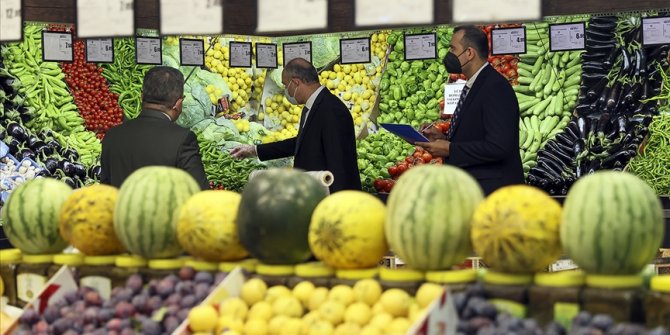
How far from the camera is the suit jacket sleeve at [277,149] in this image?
7.09 m

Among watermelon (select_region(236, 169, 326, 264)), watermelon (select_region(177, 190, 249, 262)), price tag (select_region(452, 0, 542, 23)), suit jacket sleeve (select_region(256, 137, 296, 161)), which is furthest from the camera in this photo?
suit jacket sleeve (select_region(256, 137, 296, 161))

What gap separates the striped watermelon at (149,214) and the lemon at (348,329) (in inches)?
34.4

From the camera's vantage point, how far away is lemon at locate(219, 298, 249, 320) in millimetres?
3369

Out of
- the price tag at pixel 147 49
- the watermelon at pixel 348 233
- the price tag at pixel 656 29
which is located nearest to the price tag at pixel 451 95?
the price tag at pixel 656 29

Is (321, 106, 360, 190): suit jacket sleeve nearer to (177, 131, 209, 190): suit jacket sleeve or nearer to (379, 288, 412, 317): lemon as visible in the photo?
(177, 131, 209, 190): suit jacket sleeve

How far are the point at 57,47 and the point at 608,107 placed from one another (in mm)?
3592

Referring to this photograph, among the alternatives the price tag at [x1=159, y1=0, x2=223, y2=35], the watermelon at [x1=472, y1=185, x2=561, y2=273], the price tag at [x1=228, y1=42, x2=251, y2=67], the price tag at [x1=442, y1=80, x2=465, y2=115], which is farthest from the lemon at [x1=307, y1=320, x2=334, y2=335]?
the price tag at [x1=228, y1=42, x2=251, y2=67]

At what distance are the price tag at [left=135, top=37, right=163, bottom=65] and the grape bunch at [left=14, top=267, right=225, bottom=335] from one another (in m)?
4.14

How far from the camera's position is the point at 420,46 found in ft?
25.0

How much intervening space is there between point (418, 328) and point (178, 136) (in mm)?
2491

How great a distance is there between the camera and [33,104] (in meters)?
7.81

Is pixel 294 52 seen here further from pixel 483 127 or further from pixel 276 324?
pixel 276 324

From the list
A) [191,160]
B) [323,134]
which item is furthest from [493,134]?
[191,160]

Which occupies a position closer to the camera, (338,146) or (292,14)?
(292,14)
